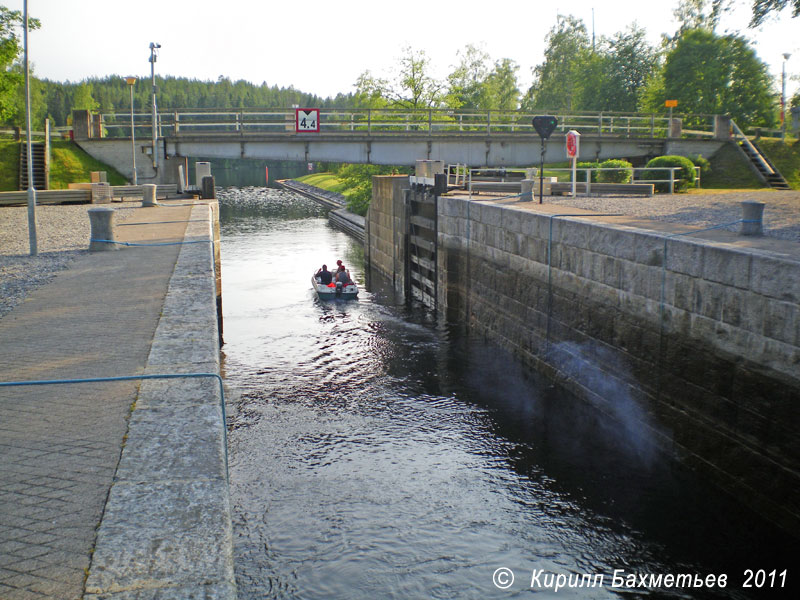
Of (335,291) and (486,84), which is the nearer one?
(335,291)

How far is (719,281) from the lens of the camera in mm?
11484

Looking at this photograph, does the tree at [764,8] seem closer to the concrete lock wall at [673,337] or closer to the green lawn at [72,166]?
the concrete lock wall at [673,337]

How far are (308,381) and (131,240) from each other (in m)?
5.99

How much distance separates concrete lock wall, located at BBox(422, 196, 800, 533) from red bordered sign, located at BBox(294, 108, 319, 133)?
16400mm

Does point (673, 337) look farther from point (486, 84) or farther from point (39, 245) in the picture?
point (486, 84)

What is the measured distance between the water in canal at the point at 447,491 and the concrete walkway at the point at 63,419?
3096 millimetres

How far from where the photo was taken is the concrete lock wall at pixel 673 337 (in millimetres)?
10188

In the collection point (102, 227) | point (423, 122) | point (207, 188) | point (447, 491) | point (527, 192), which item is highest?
point (423, 122)

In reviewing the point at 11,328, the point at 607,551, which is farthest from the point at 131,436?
the point at 607,551

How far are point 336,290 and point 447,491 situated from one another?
14903 millimetres

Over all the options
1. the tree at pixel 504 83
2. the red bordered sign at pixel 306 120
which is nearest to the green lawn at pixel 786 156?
the red bordered sign at pixel 306 120

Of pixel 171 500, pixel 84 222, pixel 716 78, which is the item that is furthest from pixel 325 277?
pixel 716 78

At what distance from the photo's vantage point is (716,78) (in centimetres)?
5369

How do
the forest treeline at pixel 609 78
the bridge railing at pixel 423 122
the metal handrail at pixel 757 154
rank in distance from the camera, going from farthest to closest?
the forest treeline at pixel 609 78, the bridge railing at pixel 423 122, the metal handrail at pixel 757 154
